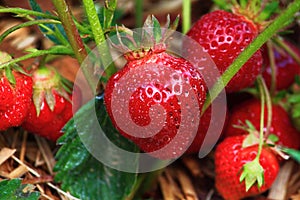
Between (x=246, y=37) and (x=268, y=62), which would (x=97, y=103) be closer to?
(x=246, y=37)

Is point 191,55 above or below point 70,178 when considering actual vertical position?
above

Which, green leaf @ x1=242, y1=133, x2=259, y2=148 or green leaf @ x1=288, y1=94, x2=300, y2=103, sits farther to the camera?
green leaf @ x1=288, y1=94, x2=300, y2=103

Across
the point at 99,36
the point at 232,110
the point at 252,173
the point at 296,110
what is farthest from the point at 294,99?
the point at 99,36

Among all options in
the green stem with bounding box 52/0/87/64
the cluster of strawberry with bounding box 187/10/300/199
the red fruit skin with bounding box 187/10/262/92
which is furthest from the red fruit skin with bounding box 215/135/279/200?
the green stem with bounding box 52/0/87/64

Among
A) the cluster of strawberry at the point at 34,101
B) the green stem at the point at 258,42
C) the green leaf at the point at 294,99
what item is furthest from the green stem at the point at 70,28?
the green leaf at the point at 294,99

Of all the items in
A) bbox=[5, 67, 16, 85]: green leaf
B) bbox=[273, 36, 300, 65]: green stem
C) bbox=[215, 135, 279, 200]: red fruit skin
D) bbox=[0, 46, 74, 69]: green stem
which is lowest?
bbox=[215, 135, 279, 200]: red fruit skin

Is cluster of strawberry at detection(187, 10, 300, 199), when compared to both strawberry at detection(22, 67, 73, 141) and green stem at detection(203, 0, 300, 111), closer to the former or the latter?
green stem at detection(203, 0, 300, 111)

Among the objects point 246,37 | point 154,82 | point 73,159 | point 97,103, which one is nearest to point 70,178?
point 73,159
